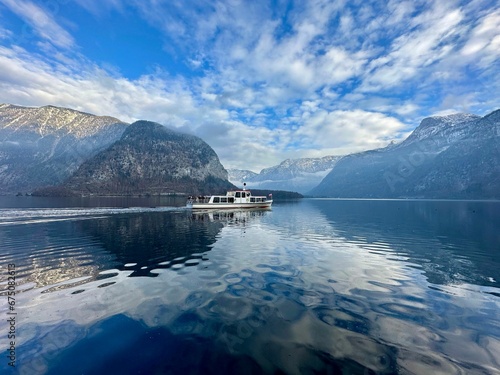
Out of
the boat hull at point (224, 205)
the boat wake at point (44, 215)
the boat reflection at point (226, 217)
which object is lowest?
the boat reflection at point (226, 217)

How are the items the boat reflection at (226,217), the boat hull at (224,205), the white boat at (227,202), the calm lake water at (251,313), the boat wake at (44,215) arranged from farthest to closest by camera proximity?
1. the white boat at (227,202)
2. the boat hull at (224,205)
3. the boat reflection at (226,217)
4. the boat wake at (44,215)
5. the calm lake water at (251,313)

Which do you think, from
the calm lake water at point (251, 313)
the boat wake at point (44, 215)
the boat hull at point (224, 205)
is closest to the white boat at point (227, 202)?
the boat hull at point (224, 205)

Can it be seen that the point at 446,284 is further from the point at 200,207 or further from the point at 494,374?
the point at 200,207

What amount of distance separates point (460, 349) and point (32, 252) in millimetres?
40976

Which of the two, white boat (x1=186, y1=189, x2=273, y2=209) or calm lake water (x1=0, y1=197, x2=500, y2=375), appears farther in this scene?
white boat (x1=186, y1=189, x2=273, y2=209)

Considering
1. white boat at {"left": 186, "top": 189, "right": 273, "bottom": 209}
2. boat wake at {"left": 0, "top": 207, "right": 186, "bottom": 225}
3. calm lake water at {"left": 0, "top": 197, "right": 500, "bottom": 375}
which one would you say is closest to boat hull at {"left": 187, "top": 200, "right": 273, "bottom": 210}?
white boat at {"left": 186, "top": 189, "right": 273, "bottom": 209}

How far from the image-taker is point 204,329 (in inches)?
517

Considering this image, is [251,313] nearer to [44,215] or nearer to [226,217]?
[226,217]

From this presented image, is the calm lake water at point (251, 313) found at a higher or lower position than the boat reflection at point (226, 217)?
lower

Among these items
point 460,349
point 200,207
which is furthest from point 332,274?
point 200,207

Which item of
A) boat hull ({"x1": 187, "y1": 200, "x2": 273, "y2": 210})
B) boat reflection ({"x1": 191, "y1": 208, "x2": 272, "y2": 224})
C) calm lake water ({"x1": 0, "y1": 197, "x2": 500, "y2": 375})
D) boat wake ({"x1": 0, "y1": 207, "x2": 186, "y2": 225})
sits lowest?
calm lake water ({"x1": 0, "y1": 197, "x2": 500, "y2": 375})

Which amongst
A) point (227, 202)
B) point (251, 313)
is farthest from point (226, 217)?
point (251, 313)

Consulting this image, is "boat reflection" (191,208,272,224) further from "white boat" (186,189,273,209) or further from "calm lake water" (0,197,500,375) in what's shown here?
"calm lake water" (0,197,500,375)

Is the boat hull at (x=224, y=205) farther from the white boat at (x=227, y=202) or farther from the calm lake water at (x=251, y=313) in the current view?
the calm lake water at (x=251, y=313)
